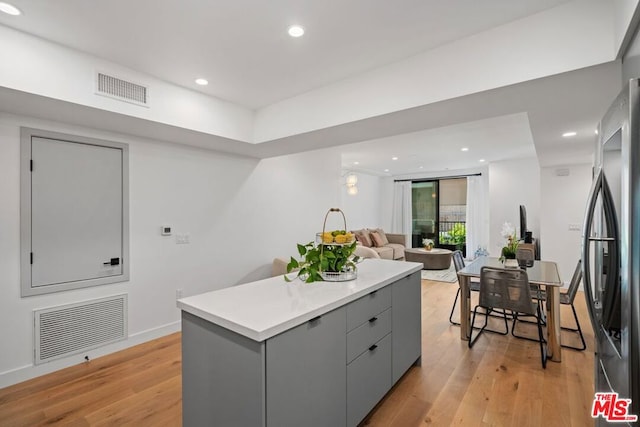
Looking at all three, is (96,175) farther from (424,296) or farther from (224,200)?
(424,296)

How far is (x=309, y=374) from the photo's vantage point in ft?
5.07

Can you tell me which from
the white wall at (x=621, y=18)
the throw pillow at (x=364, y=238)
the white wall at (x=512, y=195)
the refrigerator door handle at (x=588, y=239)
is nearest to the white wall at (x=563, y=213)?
the white wall at (x=512, y=195)

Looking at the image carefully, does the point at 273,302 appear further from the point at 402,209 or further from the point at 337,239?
the point at 402,209

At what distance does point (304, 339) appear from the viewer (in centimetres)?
152

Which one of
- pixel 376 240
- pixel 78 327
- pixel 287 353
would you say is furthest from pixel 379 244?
pixel 287 353

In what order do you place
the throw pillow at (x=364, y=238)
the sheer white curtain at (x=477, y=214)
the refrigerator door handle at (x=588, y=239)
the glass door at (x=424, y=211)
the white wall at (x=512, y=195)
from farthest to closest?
the glass door at (x=424, y=211)
the sheer white curtain at (x=477, y=214)
the throw pillow at (x=364, y=238)
the white wall at (x=512, y=195)
the refrigerator door handle at (x=588, y=239)

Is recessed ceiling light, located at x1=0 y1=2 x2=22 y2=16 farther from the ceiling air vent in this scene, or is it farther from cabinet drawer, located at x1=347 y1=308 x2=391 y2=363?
cabinet drawer, located at x1=347 y1=308 x2=391 y2=363

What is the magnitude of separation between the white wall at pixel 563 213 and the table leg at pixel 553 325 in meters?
3.52

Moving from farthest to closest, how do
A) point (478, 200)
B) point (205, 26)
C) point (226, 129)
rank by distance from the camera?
point (478, 200) → point (226, 129) → point (205, 26)

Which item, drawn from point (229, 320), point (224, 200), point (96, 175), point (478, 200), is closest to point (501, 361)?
point (229, 320)

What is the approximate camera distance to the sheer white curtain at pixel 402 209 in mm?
9930

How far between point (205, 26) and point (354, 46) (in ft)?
3.47

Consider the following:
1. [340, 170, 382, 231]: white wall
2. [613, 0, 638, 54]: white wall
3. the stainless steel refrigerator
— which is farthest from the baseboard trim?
[340, 170, 382, 231]: white wall

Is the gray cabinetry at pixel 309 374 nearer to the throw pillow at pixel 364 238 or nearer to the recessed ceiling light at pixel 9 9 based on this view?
the recessed ceiling light at pixel 9 9
